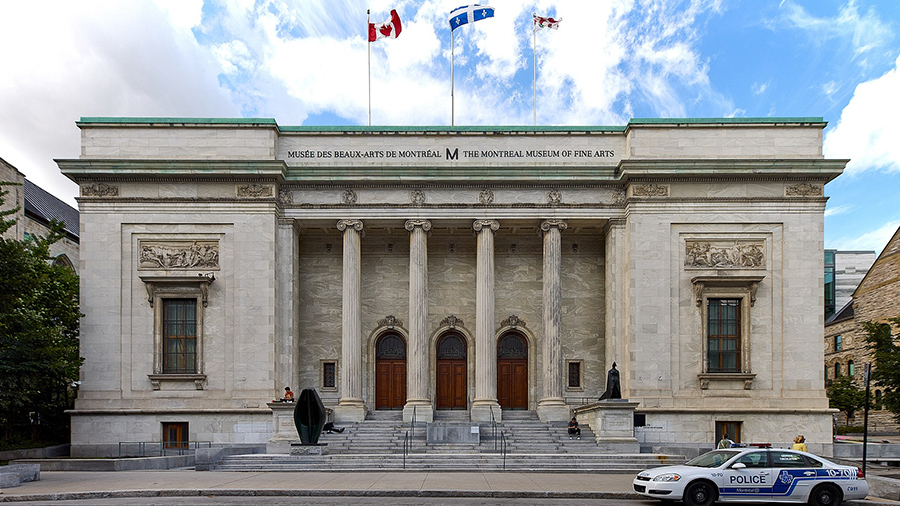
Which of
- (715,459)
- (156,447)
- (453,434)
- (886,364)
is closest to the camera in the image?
(715,459)

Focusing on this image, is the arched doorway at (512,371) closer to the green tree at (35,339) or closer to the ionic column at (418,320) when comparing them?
the ionic column at (418,320)

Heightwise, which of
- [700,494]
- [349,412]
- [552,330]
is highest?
[552,330]

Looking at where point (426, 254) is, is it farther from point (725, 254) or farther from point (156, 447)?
point (156, 447)

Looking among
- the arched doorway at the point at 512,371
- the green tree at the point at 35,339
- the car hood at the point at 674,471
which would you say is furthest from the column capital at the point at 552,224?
the green tree at the point at 35,339

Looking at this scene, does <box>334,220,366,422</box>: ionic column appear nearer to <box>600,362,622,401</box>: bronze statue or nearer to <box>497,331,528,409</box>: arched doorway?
<box>497,331,528,409</box>: arched doorway

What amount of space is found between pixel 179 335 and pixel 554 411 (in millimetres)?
16076

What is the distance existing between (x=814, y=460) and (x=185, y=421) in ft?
79.2

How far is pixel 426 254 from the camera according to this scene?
34156 millimetres

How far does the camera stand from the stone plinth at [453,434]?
96.2 ft

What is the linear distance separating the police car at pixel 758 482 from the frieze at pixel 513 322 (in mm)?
19204

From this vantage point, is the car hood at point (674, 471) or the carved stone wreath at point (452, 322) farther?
the carved stone wreath at point (452, 322)

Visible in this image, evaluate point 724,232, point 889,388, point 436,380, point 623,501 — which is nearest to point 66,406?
point 436,380

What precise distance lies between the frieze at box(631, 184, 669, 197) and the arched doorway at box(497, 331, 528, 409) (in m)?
8.75

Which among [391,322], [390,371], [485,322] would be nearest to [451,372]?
[390,371]
